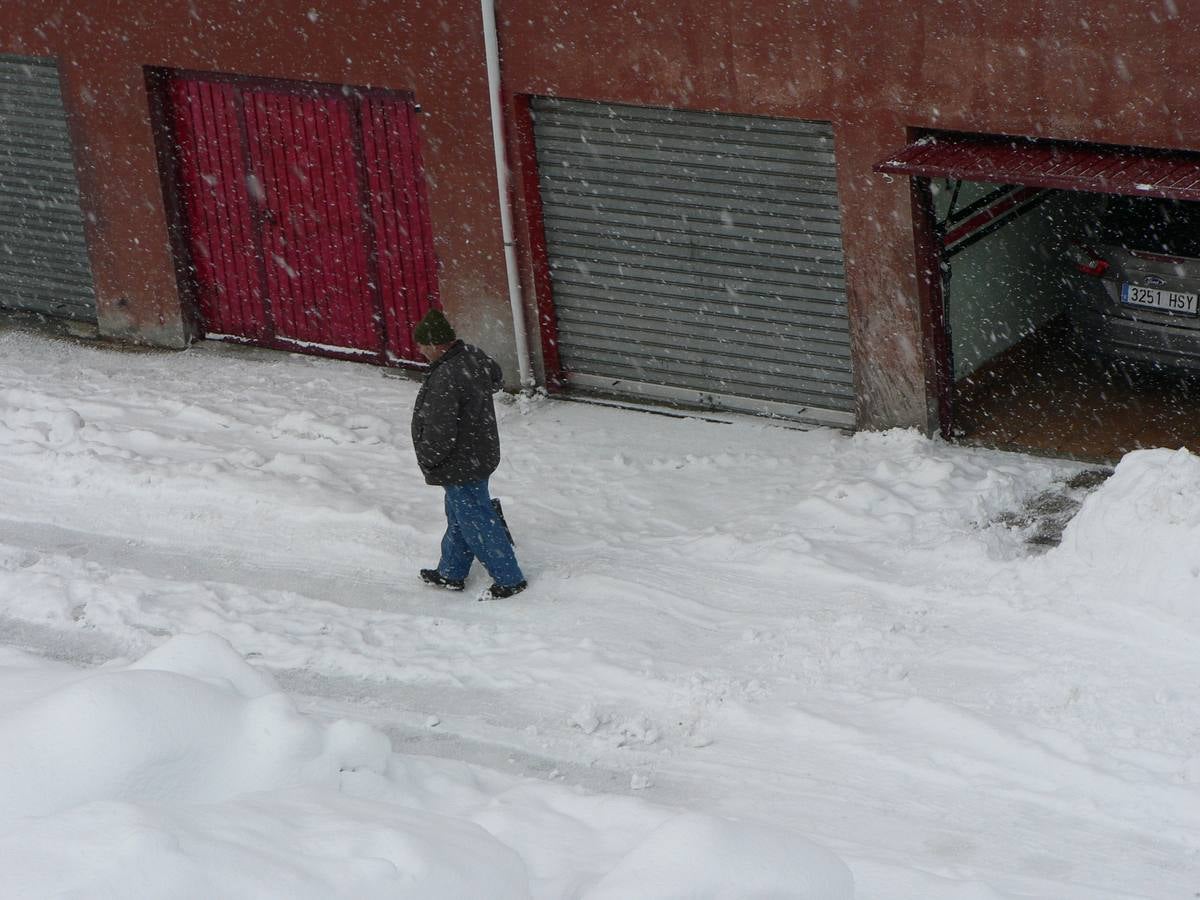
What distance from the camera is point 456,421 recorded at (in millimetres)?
8180

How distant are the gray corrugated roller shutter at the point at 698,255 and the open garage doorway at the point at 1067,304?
2.67 feet

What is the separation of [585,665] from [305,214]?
5.72 meters

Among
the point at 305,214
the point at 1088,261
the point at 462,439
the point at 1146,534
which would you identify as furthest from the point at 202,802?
the point at 305,214

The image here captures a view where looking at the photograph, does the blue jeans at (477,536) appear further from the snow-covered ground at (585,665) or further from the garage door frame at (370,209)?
the garage door frame at (370,209)

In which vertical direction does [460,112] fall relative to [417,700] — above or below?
above

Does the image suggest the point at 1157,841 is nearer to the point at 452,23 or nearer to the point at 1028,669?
the point at 1028,669

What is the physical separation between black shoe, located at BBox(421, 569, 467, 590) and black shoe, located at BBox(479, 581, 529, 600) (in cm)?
16

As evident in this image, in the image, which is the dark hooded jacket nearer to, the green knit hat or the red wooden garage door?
the green knit hat

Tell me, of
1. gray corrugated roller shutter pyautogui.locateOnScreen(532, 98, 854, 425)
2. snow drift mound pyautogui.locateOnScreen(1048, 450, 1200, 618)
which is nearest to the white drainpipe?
gray corrugated roller shutter pyautogui.locateOnScreen(532, 98, 854, 425)

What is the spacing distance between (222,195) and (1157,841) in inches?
353

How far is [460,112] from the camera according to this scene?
1100 cm

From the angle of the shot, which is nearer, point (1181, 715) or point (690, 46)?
point (1181, 715)

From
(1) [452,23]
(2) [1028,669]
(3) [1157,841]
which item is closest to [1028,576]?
(2) [1028,669]

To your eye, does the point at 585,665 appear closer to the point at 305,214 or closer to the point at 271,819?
the point at 271,819
